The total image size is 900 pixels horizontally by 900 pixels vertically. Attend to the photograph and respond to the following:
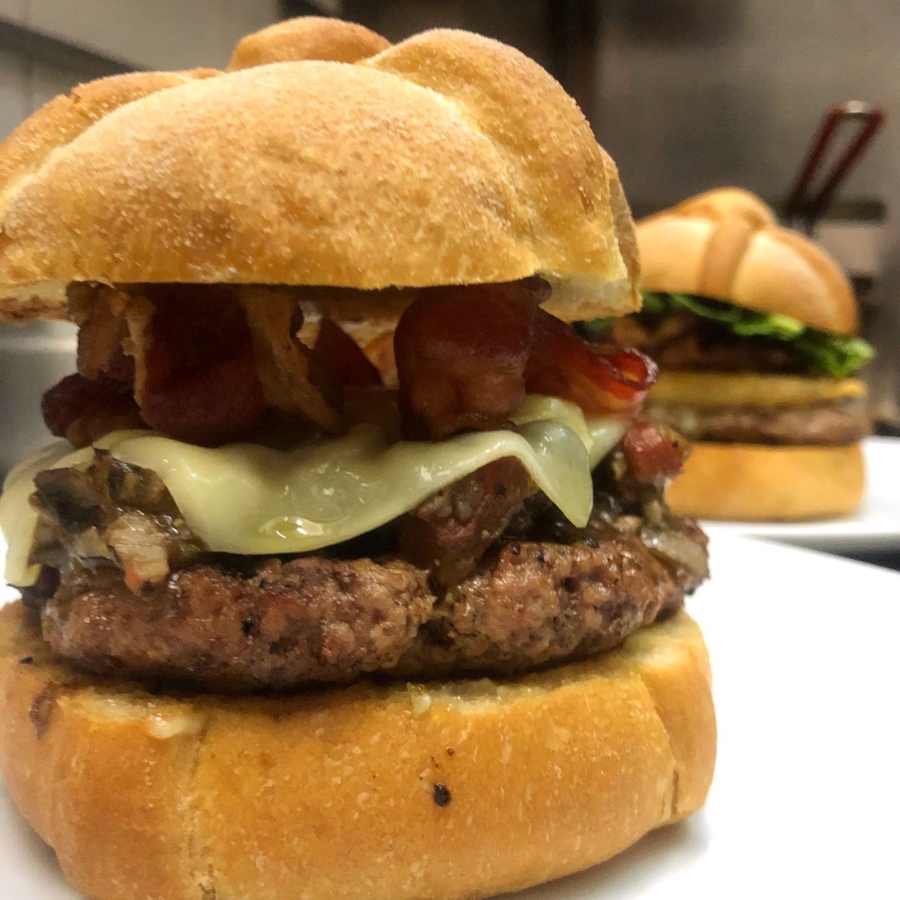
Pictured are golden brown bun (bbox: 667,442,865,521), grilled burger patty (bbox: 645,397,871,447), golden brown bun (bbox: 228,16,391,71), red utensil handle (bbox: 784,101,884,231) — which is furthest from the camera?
red utensil handle (bbox: 784,101,884,231)

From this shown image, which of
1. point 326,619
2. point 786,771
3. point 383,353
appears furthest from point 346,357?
point 786,771

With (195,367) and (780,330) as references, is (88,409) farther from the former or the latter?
(780,330)

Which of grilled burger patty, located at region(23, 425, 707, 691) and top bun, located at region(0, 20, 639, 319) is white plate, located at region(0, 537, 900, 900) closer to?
grilled burger patty, located at region(23, 425, 707, 691)

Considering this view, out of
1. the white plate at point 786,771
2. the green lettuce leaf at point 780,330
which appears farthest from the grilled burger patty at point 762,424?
the white plate at point 786,771

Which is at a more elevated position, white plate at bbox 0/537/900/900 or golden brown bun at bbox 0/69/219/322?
golden brown bun at bbox 0/69/219/322

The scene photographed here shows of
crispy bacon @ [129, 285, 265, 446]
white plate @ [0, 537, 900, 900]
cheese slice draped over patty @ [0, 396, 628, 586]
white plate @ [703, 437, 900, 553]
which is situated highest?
crispy bacon @ [129, 285, 265, 446]

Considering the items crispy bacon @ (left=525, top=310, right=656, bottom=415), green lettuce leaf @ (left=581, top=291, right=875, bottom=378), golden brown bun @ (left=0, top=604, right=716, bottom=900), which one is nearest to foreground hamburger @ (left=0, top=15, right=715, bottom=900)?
golden brown bun @ (left=0, top=604, right=716, bottom=900)

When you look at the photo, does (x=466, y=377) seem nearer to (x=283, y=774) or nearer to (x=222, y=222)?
(x=222, y=222)
